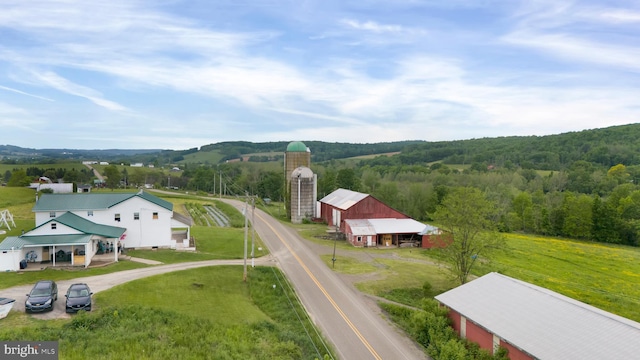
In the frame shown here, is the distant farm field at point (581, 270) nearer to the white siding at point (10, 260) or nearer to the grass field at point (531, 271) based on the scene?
the grass field at point (531, 271)

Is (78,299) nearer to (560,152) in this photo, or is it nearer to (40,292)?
(40,292)

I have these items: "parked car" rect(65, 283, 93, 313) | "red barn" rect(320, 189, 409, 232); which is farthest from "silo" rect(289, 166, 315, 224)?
"parked car" rect(65, 283, 93, 313)

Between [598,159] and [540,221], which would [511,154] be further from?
[540,221]

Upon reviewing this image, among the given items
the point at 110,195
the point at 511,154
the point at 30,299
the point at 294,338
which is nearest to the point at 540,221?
the point at 294,338

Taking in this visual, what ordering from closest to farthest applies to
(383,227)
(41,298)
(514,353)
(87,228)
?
(514,353) < (41,298) < (87,228) < (383,227)

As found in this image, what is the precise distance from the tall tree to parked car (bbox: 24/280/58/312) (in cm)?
2911

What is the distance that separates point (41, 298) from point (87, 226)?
15238 millimetres

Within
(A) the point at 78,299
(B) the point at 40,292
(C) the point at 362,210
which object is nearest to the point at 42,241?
(B) the point at 40,292

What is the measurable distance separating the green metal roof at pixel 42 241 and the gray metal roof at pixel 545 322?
2905 centimetres

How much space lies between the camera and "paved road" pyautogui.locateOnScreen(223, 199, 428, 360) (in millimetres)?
21359

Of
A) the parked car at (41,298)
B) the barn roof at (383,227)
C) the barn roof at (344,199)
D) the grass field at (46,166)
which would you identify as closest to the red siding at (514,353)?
the parked car at (41,298)

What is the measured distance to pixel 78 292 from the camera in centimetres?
2272

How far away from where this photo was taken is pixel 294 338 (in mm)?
21438

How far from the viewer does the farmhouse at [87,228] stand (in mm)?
31125
